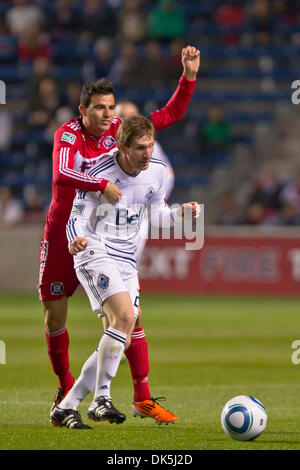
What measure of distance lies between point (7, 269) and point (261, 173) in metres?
5.68

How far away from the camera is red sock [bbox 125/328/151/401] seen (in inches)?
269

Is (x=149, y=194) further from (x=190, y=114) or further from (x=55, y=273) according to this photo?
(x=190, y=114)

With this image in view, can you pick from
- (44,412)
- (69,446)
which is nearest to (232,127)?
(44,412)

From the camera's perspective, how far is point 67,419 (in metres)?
6.33

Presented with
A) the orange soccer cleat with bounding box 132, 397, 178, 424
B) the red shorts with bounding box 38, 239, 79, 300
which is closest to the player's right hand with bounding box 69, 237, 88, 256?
the red shorts with bounding box 38, 239, 79, 300

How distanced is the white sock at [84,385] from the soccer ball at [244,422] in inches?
34.6

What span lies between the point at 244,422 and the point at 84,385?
1086 millimetres

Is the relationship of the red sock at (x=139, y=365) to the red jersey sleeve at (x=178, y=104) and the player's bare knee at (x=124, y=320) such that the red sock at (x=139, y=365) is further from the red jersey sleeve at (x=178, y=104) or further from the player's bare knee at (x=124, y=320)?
the red jersey sleeve at (x=178, y=104)

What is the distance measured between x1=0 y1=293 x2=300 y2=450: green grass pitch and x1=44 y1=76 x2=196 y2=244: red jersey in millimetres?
1451

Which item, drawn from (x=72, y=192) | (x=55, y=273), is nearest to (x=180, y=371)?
(x=55, y=273)

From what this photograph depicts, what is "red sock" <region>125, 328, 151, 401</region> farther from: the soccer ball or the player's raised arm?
the player's raised arm

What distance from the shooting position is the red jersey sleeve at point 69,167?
6.27 metres

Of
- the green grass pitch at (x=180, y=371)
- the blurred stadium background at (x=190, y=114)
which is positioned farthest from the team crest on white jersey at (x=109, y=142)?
the blurred stadium background at (x=190, y=114)

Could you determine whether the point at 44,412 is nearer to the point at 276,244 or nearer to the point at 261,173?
the point at 276,244
